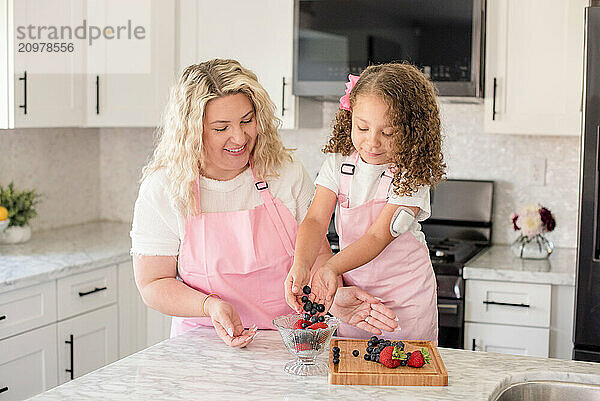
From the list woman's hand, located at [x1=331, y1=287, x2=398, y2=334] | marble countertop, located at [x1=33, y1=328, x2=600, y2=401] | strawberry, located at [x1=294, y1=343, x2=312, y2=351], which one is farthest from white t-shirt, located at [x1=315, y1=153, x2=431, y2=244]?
strawberry, located at [x1=294, y1=343, x2=312, y2=351]

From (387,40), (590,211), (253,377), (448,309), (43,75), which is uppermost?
(387,40)

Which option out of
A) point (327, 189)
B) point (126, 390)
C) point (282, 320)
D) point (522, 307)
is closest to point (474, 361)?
point (282, 320)

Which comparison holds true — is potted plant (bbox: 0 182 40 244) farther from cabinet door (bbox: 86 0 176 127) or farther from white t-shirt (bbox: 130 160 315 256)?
white t-shirt (bbox: 130 160 315 256)

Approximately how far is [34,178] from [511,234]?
2182 mm

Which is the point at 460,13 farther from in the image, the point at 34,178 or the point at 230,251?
the point at 34,178

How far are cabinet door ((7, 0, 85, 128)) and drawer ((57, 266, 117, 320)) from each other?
640mm

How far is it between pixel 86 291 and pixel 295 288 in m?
1.58

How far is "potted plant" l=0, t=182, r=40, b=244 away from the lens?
329 cm

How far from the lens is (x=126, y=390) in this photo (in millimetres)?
1541

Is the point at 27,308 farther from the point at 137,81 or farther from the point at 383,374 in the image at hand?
the point at 383,374

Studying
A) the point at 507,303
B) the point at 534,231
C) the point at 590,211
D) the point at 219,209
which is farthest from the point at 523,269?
the point at 219,209

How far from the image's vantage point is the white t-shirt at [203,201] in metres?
1.99

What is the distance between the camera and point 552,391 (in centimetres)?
169

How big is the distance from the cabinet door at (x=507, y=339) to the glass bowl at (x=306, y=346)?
1.52 meters
